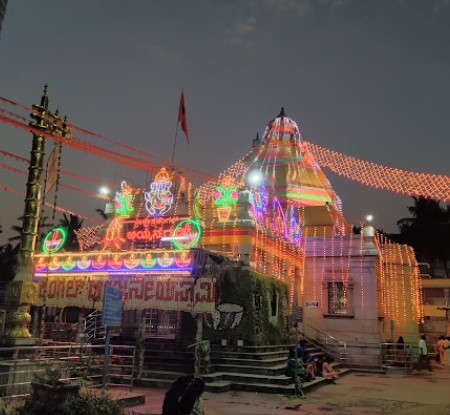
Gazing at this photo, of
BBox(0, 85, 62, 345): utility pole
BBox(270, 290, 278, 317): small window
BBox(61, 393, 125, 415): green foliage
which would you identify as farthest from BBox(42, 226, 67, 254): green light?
BBox(61, 393, 125, 415): green foliage

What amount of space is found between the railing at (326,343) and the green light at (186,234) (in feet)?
32.1

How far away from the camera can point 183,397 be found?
7.32 m

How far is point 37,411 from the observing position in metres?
8.08

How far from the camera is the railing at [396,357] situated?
72.0ft

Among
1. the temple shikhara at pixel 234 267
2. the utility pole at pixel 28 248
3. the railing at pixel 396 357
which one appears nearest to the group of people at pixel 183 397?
the utility pole at pixel 28 248

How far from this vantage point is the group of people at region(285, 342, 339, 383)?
50.4 feet

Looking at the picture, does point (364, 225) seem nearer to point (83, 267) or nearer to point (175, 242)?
point (175, 242)

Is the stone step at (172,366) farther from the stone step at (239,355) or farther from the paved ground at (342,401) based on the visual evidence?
the paved ground at (342,401)

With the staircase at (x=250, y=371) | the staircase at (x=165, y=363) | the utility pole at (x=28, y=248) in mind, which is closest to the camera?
the utility pole at (x=28, y=248)

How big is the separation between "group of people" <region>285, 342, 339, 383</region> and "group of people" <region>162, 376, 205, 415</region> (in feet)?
24.2

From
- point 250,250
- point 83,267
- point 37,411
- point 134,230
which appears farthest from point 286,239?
point 37,411

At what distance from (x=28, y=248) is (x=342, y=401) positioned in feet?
33.2

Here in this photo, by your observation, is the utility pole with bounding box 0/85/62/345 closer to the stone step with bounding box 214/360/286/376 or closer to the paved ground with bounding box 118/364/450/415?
the paved ground with bounding box 118/364/450/415

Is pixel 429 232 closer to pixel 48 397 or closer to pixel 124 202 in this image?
pixel 124 202
